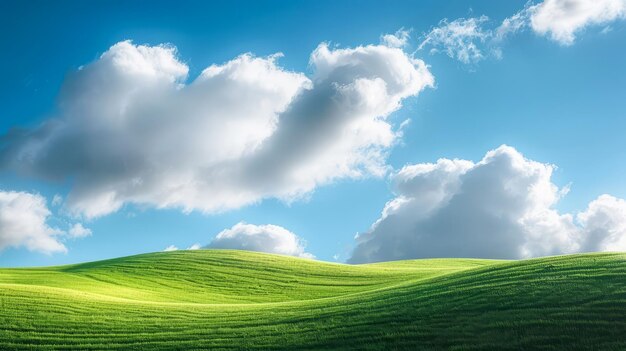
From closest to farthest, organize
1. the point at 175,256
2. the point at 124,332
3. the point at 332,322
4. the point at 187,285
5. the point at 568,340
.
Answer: the point at 568,340, the point at 332,322, the point at 124,332, the point at 187,285, the point at 175,256

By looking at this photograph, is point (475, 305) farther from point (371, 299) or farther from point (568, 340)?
point (371, 299)

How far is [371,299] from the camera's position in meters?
23.0

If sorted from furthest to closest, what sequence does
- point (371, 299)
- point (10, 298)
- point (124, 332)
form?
point (10, 298) < point (371, 299) < point (124, 332)

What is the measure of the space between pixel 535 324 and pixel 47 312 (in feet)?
63.7

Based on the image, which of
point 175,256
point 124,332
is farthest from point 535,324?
point 175,256

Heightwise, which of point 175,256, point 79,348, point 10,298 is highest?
point 175,256

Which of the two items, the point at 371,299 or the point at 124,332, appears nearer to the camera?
the point at 124,332

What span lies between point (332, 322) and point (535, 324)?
6698mm

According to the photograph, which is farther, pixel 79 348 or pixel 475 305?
pixel 79 348

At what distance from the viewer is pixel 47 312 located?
929 inches

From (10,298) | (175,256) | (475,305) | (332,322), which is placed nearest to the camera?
(475,305)

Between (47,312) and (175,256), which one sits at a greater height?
(175,256)

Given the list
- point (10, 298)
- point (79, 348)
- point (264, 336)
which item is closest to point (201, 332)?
point (264, 336)

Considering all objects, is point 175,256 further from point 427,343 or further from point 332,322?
point 427,343
